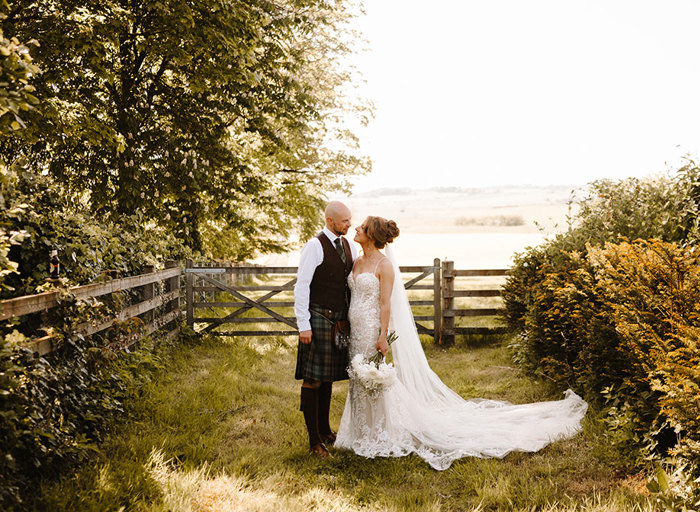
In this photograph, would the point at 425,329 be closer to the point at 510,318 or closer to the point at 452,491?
the point at 510,318

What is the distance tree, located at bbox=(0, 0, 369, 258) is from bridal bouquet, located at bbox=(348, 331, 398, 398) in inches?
269

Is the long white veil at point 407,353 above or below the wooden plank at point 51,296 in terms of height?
below

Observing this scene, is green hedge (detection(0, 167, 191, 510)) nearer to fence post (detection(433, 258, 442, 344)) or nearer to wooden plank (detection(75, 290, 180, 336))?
wooden plank (detection(75, 290, 180, 336))

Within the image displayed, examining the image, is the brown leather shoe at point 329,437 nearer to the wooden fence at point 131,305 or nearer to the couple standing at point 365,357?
the couple standing at point 365,357

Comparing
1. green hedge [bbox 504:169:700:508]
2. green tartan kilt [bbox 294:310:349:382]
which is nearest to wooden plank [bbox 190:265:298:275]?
green hedge [bbox 504:169:700:508]

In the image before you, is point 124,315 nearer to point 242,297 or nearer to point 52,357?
point 52,357

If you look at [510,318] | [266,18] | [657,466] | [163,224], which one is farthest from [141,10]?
[657,466]

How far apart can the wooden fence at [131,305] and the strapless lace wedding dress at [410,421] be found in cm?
247

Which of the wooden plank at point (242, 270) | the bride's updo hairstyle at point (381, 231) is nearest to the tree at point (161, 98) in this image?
the wooden plank at point (242, 270)

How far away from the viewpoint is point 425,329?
1020 centimetres

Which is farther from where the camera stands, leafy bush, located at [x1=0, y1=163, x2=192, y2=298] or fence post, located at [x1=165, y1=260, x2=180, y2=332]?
fence post, located at [x1=165, y1=260, x2=180, y2=332]

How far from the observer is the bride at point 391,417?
5074 mm

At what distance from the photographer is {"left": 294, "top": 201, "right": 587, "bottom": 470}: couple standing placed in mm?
5062

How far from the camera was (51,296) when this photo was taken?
4.43m
